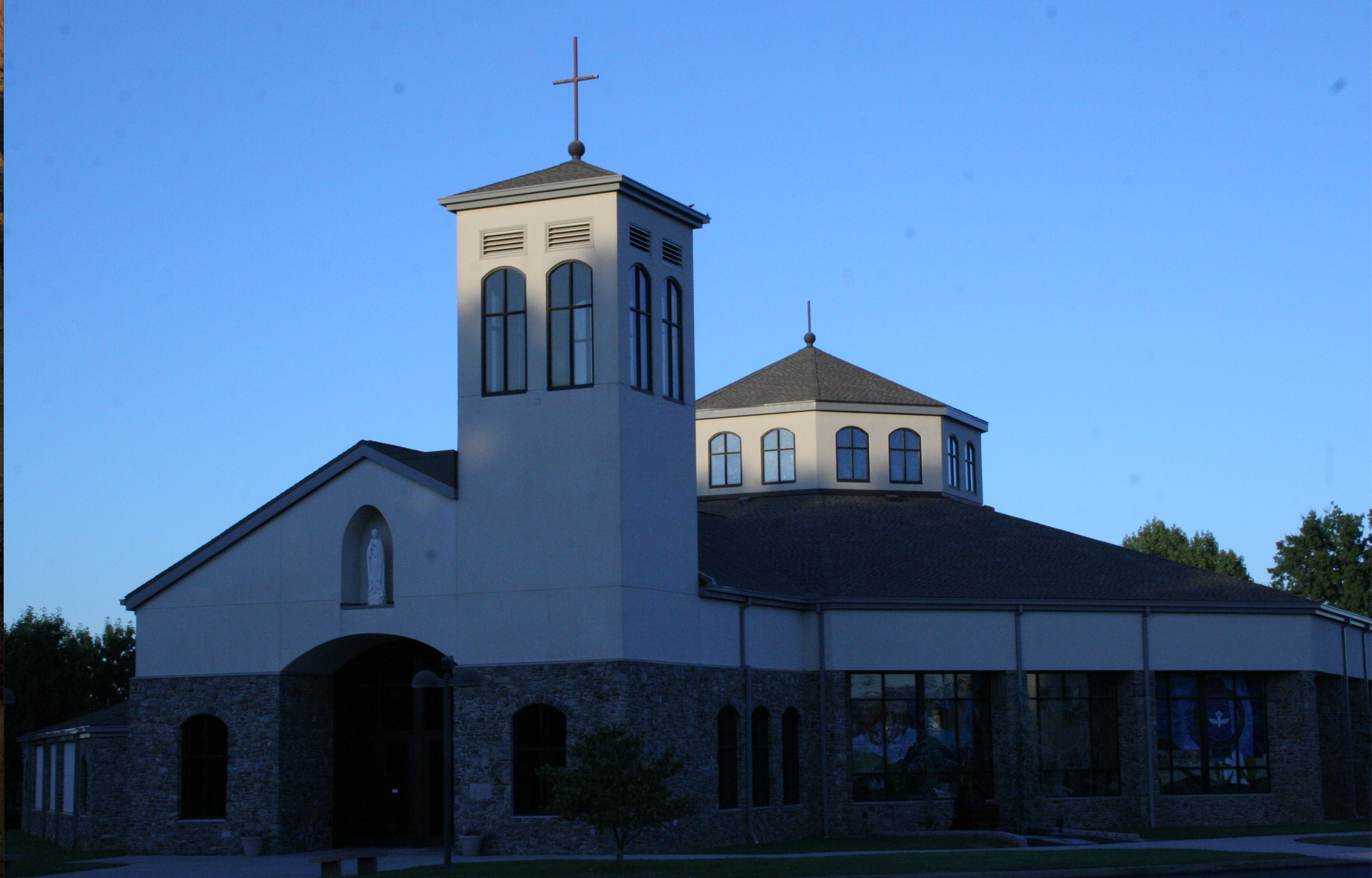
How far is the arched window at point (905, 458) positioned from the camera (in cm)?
4641

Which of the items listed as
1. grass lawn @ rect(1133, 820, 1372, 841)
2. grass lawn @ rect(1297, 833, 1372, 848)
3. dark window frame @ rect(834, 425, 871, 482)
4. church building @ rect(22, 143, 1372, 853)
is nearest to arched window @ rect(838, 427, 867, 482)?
dark window frame @ rect(834, 425, 871, 482)

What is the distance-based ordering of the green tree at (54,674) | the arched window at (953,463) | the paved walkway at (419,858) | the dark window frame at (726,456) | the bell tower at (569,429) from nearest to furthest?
the paved walkway at (419,858) → the bell tower at (569,429) → the dark window frame at (726,456) → the arched window at (953,463) → the green tree at (54,674)

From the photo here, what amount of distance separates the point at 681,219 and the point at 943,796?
14365 millimetres

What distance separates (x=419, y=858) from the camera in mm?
29891

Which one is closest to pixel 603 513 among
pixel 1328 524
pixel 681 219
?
pixel 681 219

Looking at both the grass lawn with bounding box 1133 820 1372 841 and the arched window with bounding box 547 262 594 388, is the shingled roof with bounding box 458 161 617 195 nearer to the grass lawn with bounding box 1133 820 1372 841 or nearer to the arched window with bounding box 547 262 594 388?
the arched window with bounding box 547 262 594 388

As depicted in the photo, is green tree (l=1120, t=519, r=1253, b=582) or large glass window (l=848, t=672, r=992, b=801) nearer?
large glass window (l=848, t=672, r=992, b=801)

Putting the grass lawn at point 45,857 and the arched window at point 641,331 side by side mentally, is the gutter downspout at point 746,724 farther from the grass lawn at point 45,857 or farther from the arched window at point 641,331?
the grass lawn at point 45,857

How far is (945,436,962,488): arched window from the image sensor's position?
156ft

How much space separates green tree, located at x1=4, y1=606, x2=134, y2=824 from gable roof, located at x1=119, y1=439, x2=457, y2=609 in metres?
32.3

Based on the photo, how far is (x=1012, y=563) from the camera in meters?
39.7

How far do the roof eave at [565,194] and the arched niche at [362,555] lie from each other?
6532mm

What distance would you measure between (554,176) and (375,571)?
885 centimetres

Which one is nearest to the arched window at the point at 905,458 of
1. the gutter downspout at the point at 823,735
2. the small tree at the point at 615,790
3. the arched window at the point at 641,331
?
the gutter downspout at the point at 823,735
